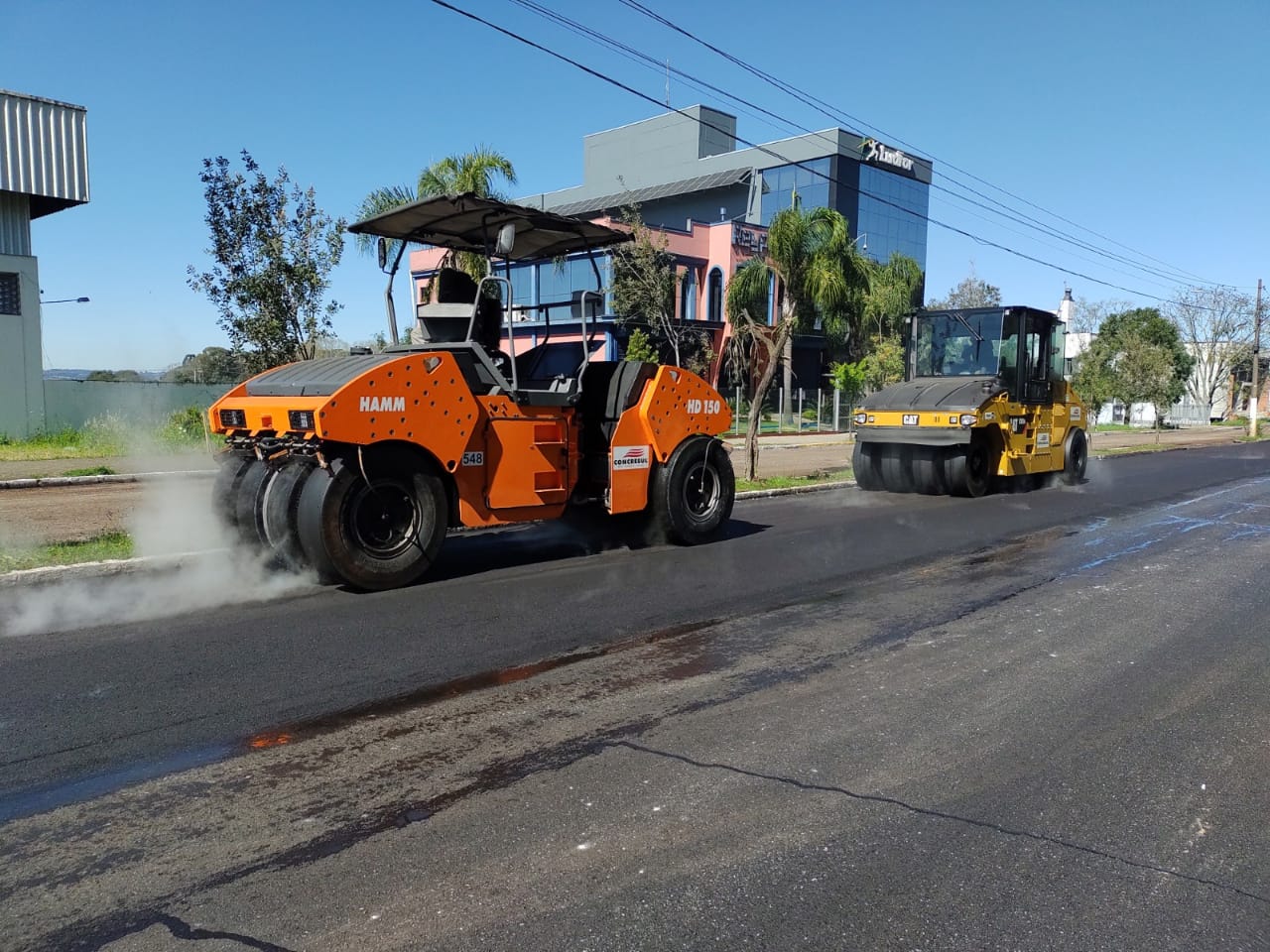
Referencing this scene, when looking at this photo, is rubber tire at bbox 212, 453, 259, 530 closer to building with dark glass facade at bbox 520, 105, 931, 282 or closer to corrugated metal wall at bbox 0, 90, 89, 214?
corrugated metal wall at bbox 0, 90, 89, 214

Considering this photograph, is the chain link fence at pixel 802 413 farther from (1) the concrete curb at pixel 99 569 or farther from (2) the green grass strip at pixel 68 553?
(1) the concrete curb at pixel 99 569

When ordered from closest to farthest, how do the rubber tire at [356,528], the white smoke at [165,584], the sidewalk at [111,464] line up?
the white smoke at [165,584], the rubber tire at [356,528], the sidewalk at [111,464]

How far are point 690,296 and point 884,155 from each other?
22146 millimetres

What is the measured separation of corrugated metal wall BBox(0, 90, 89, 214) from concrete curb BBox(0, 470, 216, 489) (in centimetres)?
912

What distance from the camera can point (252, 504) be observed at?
7727mm

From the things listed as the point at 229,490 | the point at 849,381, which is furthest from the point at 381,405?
the point at 849,381

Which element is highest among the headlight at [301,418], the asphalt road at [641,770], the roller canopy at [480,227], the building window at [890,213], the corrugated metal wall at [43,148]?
the building window at [890,213]

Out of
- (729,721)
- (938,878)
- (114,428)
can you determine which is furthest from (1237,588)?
(114,428)

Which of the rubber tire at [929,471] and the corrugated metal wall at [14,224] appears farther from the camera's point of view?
the corrugated metal wall at [14,224]

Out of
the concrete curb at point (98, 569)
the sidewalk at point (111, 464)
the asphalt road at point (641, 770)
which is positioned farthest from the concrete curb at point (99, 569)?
the sidewalk at point (111, 464)

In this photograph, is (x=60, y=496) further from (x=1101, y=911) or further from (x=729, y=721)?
(x=1101, y=911)

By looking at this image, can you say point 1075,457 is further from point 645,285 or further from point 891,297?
point 891,297

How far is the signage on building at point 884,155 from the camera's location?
4978cm

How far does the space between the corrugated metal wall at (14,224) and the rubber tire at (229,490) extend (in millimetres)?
16539
